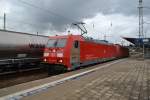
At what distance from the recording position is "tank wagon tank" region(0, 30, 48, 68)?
17.3 m

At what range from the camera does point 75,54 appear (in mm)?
19078

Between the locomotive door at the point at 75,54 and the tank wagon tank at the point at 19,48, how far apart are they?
403 centimetres

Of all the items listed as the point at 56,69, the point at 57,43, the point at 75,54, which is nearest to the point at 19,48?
the point at 57,43

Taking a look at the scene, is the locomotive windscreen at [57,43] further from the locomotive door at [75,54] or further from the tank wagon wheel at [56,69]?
the tank wagon wheel at [56,69]

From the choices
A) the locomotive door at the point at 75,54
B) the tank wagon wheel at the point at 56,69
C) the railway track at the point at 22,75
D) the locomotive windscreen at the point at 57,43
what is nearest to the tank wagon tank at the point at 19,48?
the railway track at the point at 22,75

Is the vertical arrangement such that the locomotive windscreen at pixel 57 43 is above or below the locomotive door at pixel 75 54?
above

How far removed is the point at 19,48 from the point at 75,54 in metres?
4.31

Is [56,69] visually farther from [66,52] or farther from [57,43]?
[57,43]

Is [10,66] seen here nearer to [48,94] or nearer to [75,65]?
[75,65]

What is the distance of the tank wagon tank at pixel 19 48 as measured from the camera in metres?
17.3

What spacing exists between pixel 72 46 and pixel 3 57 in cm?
499

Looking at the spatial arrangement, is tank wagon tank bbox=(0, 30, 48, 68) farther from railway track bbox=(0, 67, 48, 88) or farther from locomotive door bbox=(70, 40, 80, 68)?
locomotive door bbox=(70, 40, 80, 68)

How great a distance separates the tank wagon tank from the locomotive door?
4029 millimetres

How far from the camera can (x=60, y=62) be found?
17.7 m
